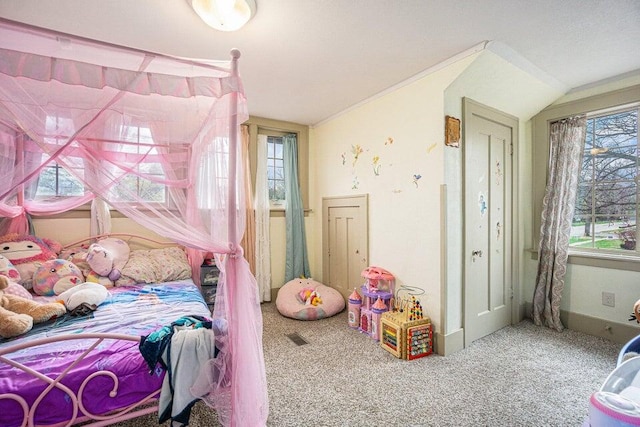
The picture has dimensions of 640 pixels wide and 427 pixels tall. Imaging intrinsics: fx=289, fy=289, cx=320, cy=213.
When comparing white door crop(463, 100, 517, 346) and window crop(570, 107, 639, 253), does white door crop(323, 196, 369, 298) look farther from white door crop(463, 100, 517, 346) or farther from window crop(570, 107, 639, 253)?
window crop(570, 107, 639, 253)

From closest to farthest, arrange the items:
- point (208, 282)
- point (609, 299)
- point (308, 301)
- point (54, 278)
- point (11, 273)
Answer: point (11, 273) < point (54, 278) < point (609, 299) < point (208, 282) < point (308, 301)

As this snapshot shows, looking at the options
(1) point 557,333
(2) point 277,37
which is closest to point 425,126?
(2) point 277,37

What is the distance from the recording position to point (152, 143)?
1623 millimetres

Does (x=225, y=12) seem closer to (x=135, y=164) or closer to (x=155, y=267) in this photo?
(x=135, y=164)

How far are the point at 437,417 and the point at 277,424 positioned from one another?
0.97m

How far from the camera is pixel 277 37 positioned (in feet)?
6.82

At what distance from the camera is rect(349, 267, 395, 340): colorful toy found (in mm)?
2836

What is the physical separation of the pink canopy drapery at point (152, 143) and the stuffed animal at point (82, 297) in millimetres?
964

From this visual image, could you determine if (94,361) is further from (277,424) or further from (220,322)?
(277,424)

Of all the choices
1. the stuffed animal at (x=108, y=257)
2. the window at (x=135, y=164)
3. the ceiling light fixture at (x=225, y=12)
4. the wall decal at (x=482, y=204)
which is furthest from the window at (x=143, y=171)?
the wall decal at (x=482, y=204)

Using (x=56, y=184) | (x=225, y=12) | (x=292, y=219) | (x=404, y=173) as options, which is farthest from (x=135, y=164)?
(x=292, y=219)

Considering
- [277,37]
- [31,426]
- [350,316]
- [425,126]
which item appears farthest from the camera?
[350,316]

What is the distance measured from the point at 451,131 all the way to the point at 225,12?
195 centimetres

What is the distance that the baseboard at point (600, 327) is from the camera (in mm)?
2649
